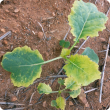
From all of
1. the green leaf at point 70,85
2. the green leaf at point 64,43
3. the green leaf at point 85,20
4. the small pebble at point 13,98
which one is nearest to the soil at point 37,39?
the small pebble at point 13,98

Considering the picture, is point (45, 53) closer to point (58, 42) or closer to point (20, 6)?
point (58, 42)

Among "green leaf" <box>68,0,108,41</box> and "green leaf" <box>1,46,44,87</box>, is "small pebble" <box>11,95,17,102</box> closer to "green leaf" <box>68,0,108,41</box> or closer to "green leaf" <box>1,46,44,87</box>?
"green leaf" <box>1,46,44,87</box>

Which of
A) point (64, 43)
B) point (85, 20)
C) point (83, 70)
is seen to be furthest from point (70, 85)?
point (85, 20)

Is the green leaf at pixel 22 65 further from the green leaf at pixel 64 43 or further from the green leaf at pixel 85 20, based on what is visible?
the green leaf at pixel 85 20

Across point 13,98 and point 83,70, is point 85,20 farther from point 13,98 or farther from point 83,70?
point 13,98

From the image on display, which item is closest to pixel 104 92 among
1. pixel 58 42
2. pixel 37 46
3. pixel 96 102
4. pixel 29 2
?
pixel 96 102

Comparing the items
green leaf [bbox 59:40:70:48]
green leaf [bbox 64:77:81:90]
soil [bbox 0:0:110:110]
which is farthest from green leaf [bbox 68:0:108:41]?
green leaf [bbox 64:77:81:90]
